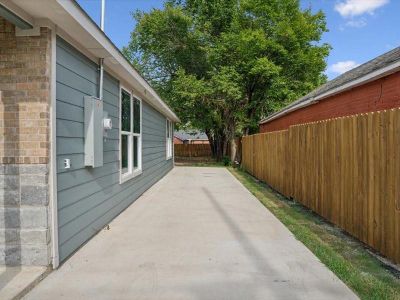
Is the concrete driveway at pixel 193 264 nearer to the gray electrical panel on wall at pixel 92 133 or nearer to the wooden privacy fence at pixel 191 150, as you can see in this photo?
the gray electrical panel on wall at pixel 92 133

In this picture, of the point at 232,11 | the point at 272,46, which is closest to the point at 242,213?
the point at 272,46

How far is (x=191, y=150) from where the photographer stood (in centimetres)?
3962

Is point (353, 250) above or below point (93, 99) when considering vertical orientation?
below

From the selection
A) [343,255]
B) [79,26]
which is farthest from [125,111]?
[343,255]

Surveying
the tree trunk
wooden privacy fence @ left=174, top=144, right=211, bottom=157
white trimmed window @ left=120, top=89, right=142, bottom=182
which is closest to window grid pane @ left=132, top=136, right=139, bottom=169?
white trimmed window @ left=120, top=89, right=142, bottom=182

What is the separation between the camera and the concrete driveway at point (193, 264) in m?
3.43

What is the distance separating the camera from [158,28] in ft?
85.7

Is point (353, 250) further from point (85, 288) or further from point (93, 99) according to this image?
point (93, 99)

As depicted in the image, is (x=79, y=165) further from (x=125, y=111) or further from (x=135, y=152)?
(x=135, y=152)

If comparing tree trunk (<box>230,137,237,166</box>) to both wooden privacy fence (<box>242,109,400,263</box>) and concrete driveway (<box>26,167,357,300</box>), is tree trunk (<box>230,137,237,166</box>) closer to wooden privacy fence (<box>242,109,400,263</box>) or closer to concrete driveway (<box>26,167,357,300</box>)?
wooden privacy fence (<box>242,109,400,263</box>)

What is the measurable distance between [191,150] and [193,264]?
116 feet

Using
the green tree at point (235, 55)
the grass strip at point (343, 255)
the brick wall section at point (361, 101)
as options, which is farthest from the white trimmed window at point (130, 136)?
the green tree at point (235, 55)

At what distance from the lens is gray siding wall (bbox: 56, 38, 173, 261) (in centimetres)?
429

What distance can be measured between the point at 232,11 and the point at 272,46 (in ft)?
13.6
